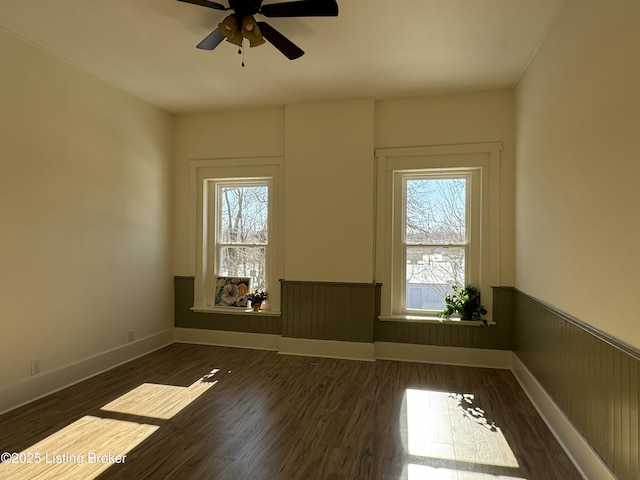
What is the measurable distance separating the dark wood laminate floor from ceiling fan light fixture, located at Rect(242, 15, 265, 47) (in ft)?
9.16

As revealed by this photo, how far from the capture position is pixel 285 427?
2.79 metres

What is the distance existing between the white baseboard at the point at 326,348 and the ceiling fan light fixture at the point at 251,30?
323 cm

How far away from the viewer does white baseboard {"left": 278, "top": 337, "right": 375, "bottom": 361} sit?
4375mm

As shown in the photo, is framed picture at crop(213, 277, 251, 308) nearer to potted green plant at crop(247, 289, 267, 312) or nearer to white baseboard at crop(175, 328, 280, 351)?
potted green plant at crop(247, 289, 267, 312)

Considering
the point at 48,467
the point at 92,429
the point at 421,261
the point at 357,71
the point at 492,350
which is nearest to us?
the point at 48,467

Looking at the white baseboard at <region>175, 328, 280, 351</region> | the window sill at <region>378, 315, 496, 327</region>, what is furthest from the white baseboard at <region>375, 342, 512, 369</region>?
the white baseboard at <region>175, 328, 280, 351</region>

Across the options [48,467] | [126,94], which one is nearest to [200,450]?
[48,467]

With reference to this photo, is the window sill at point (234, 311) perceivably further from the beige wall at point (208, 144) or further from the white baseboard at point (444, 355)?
the white baseboard at point (444, 355)

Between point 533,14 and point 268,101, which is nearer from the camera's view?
point 533,14

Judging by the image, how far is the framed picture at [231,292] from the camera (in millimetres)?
4980

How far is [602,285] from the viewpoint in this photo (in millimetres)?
2047

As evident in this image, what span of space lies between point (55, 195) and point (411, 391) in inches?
146

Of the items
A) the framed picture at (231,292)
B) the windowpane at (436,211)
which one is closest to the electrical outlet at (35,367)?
the framed picture at (231,292)

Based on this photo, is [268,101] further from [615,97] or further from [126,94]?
[615,97]
